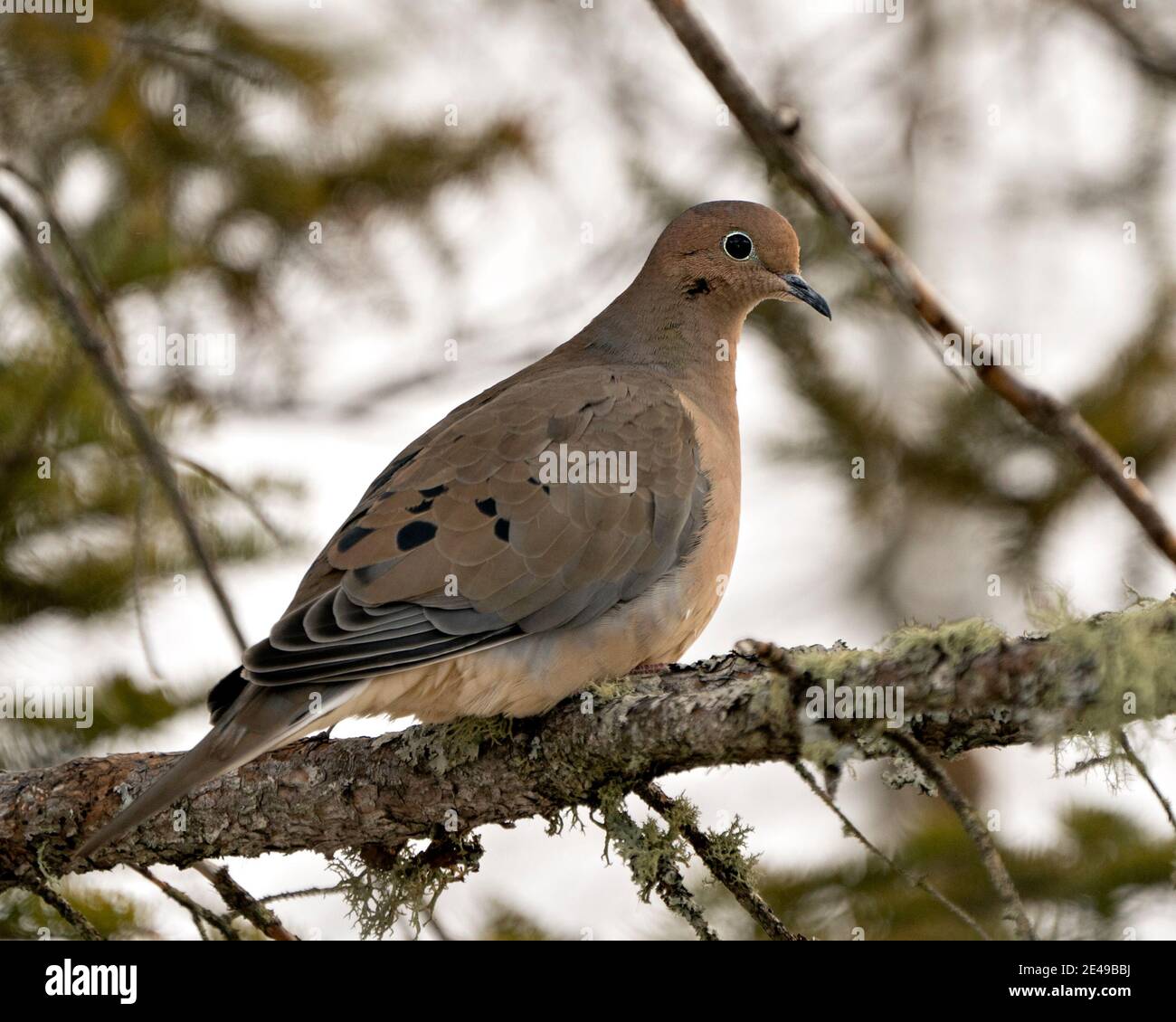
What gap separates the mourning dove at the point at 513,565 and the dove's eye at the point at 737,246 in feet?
1.26

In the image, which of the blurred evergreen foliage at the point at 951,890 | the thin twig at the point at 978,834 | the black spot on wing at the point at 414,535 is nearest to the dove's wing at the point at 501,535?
the black spot on wing at the point at 414,535

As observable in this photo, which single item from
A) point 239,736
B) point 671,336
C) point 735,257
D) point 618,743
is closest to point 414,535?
point 239,736

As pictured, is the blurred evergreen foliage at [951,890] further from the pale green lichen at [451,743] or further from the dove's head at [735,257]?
the dove's head at [735,257]

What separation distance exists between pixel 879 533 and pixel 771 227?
3.60m

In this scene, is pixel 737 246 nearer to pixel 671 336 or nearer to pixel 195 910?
pixel 671 336

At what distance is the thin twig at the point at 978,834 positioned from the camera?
6.60ft

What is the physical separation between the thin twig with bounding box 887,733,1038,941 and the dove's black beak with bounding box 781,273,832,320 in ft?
7.71

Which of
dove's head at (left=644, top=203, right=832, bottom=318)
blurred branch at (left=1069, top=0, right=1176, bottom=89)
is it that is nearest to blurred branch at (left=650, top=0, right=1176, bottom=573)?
blurred branch at (left=1069, top=0, right=1176, bottom=89)

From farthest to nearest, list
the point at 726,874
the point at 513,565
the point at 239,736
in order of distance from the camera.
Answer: the point at 513,565 → the point at 239,736 → the point at 726,874

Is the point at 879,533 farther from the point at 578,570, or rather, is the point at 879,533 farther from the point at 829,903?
the point at 578,570

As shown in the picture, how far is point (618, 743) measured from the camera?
2.96 meters

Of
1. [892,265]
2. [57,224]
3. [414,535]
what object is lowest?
[892,265]

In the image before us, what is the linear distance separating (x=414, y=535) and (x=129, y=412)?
716mm
